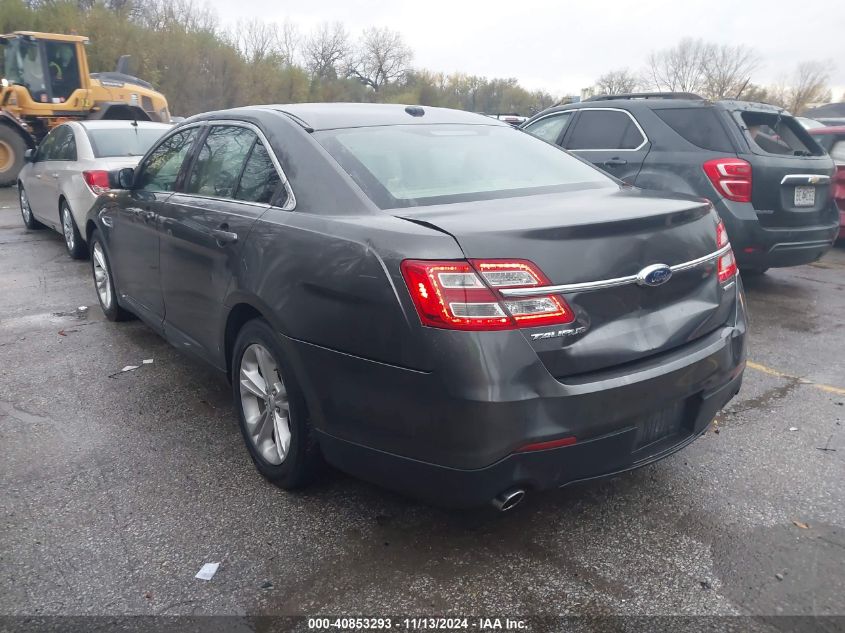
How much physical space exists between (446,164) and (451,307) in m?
1.14

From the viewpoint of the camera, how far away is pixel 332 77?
2275 inches

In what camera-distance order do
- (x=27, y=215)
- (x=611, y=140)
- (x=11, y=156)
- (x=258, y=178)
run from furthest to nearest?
(x=11, y=156), (x=27, y=215), (x=611, y=140), (x=258, y=178)

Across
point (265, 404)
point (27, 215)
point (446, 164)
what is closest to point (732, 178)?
point (446, 164)

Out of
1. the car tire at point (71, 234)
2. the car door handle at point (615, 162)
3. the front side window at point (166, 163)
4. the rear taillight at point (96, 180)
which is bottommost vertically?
the car tire at point (71, 234)

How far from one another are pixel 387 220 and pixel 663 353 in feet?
3.66

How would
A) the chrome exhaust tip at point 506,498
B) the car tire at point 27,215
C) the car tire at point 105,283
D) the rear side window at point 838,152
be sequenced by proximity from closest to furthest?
the chrome exhaust tip at point 506,498 → the car tire at point 105,283 → the rear side window at point 838,152 → the car tire at point 27,215

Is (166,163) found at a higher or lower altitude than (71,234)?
higher

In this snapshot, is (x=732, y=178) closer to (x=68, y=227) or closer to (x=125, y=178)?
(x=125, y=178)

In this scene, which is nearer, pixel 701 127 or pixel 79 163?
pixel 701 127

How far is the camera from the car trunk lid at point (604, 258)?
231 cm

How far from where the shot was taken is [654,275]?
251 centimetres

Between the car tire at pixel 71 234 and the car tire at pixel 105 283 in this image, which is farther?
the car tire at pixel 71 234

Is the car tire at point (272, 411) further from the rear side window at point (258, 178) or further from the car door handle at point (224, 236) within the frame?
the rear side window at point (258, 178)

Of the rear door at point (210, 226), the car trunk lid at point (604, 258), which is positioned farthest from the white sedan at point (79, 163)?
the car trunk lid at point (604, 258)
